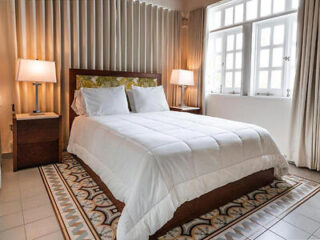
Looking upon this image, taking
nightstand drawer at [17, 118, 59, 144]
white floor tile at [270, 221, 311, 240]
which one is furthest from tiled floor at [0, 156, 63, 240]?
white floor tile at [270, 221, 311, 240]

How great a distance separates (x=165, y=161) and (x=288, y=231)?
107 cm

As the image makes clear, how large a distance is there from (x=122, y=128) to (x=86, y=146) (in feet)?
2.12

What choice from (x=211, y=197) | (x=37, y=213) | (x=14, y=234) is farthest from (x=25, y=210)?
(x=211, y=197)

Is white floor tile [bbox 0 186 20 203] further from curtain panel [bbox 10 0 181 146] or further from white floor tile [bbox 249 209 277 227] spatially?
white floor tile [bbox 249 209 277 227]

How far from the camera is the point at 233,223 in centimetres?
179

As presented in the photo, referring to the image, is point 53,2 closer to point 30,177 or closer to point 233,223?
point 30,177

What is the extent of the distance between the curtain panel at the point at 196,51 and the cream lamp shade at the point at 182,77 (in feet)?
0.60

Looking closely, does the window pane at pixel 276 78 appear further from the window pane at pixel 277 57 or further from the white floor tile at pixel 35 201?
the white floor tile at pixel 35 201

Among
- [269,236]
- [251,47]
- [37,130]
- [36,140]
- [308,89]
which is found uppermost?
[251,47]

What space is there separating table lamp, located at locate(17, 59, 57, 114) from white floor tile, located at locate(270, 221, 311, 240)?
2.94 meters

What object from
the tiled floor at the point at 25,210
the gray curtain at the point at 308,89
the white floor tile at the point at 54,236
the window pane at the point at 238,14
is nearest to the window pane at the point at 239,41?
the window pane at the point at 238,14

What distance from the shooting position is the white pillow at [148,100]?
3518mm

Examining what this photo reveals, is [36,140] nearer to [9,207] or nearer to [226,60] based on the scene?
[9,207]

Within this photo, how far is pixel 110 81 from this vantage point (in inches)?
145
